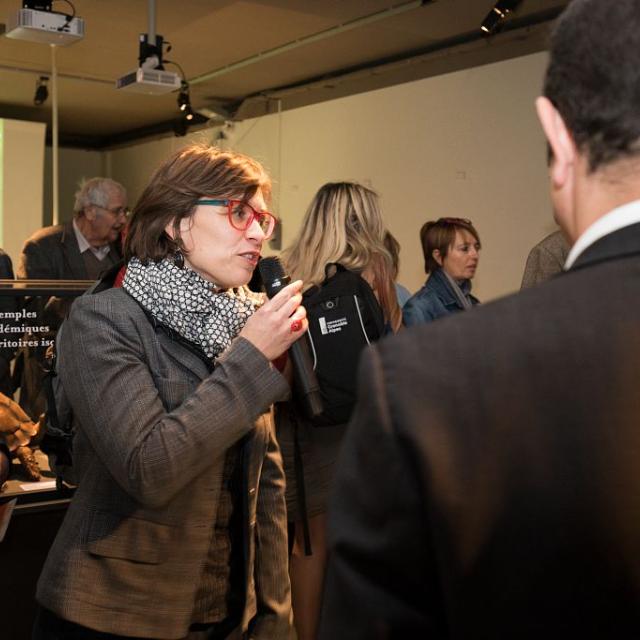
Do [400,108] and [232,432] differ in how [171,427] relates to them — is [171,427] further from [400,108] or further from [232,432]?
[400,108]

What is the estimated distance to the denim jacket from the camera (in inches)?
161

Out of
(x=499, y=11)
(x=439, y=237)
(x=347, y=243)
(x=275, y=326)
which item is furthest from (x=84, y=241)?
(x=275, y=326)

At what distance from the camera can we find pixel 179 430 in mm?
1396

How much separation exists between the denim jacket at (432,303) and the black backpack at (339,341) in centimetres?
129

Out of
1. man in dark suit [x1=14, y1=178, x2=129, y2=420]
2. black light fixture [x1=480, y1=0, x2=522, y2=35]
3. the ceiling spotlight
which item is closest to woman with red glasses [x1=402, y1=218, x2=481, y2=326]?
man in dark suit [x1=14, y1=178, x2=129, y2=420]

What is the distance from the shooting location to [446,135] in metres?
7.10

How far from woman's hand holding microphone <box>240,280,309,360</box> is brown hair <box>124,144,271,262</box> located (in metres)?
0.22

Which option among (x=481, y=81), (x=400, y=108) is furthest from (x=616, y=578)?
(x=400, y=108)

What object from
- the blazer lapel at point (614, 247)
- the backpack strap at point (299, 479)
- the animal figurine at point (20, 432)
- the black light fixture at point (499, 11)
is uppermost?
the black light fixture at point (499, 11)

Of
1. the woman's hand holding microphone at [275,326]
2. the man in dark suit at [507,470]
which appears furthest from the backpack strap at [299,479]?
the man in dark suit at [507,470]

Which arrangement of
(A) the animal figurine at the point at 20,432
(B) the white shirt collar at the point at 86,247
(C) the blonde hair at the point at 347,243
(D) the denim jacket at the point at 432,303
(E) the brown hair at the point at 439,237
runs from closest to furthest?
(A) the animal figurine at the point at 20,432, (C) the blonde hair at the point at 347,243, (D) the denim jacket at the point at 432,303, (E) the brown hair at the point at 439,237, (B) the white shirt collar at the point at 86,247

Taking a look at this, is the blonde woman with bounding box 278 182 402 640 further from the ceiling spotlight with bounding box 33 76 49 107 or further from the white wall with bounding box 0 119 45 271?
the white wall with bounding box 0 119 45 271

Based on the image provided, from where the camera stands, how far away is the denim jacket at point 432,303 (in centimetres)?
409

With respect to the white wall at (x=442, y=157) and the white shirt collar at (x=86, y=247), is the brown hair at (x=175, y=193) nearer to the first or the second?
the white shirt collar at (x=86, y=247)
